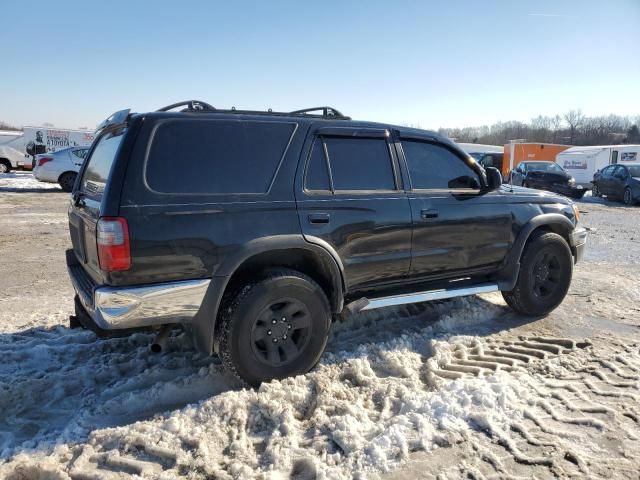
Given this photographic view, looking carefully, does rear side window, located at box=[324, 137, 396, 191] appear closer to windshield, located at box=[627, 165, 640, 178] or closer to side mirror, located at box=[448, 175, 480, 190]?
side mirror, located at box=[448, 175, 480, 190]

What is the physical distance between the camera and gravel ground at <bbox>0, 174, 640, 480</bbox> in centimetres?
267

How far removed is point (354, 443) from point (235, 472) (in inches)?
26.6

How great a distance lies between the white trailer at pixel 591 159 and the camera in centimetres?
2662

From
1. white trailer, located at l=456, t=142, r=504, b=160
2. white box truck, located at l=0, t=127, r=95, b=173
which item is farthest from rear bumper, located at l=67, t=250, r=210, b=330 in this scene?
white trailer, located at l=456, t=142, r=504, b=160

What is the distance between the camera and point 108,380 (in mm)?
3615

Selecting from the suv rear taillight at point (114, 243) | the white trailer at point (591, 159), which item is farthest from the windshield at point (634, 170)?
the suv rear taillight at point (114, 243)

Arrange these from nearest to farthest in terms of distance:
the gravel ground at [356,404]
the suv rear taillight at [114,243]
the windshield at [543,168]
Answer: the gravel ground at [356,404] < the suv rear taillight at [114,243] < the windshield at [543,168]

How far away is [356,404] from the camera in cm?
321

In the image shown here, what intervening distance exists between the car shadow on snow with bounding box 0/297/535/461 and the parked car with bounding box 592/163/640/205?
15238 millimetres

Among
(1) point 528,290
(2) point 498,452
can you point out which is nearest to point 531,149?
(1) point 528,290

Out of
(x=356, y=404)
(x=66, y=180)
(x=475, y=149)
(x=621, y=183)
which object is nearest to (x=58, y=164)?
(x=66, y=180)

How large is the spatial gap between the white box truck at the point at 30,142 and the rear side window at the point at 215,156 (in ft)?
69.0

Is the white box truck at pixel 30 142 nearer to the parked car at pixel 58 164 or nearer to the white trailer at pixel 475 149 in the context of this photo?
the parked car at pixel 58 164

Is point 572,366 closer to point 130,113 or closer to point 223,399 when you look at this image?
point 223,399
